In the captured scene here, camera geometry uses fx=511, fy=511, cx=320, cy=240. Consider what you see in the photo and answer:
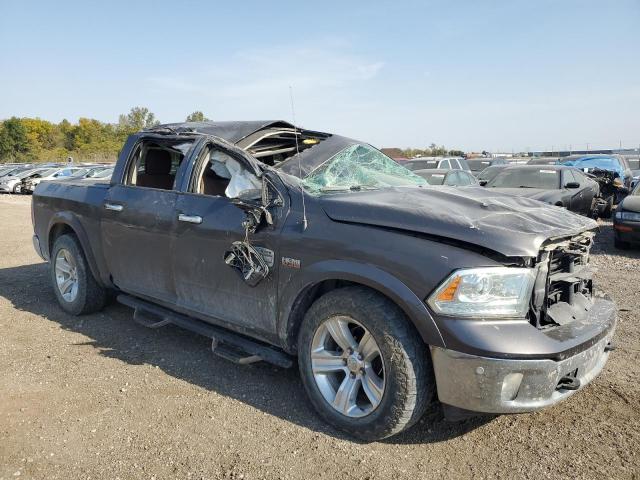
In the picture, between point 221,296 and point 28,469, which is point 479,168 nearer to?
point 221,296

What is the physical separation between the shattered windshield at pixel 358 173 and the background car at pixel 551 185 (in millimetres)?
5967

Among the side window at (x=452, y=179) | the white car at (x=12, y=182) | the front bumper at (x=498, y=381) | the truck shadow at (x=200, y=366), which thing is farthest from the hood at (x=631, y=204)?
the white car at (x=12, y=182)

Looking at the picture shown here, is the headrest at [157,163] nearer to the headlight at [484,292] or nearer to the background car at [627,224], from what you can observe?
the headlight at [484,292]

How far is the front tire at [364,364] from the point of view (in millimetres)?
2789

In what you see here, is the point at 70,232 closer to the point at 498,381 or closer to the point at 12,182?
the point at 498,381

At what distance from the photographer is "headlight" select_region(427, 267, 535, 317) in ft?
8.64

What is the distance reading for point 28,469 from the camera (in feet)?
9.11

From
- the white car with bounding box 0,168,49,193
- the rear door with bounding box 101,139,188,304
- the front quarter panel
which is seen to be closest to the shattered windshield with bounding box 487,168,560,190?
the rear door with bounding box 101,139,188,304

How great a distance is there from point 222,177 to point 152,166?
3.94 feet

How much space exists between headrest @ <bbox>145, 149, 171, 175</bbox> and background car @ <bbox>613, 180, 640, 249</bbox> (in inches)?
307

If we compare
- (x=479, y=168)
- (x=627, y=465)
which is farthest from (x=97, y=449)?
(x=479, y=168)

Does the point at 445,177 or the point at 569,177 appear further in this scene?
the point at 445,177

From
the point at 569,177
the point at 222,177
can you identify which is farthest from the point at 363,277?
the point at 569,177

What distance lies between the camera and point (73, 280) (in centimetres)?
543
